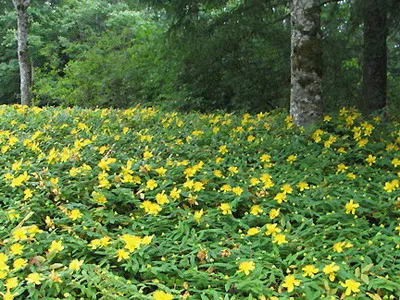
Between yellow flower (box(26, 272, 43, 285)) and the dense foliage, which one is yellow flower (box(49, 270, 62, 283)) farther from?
the dense foliage

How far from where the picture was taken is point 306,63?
466 centimetres

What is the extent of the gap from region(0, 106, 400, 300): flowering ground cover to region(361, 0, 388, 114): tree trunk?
288 cm

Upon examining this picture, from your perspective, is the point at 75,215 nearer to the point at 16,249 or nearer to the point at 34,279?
the point at 16,249

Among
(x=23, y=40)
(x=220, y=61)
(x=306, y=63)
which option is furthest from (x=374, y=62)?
(x=23, y=40)

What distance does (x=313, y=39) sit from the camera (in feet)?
15.3

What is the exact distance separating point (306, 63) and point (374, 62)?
283 cm

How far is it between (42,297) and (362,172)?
222 cm

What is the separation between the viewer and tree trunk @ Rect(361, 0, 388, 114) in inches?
268

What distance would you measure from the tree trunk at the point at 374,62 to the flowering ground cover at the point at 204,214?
9.44ft

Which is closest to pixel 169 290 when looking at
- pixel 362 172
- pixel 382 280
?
pixel 382 280

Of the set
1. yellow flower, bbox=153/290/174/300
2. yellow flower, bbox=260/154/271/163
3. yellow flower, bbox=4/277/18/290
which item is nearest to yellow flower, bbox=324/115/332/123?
yellow flower, bbox=260/154/271/163

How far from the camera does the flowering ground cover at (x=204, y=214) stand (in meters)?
2.16

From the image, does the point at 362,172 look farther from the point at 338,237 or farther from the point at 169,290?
the point at 169,290

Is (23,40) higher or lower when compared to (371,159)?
higher
